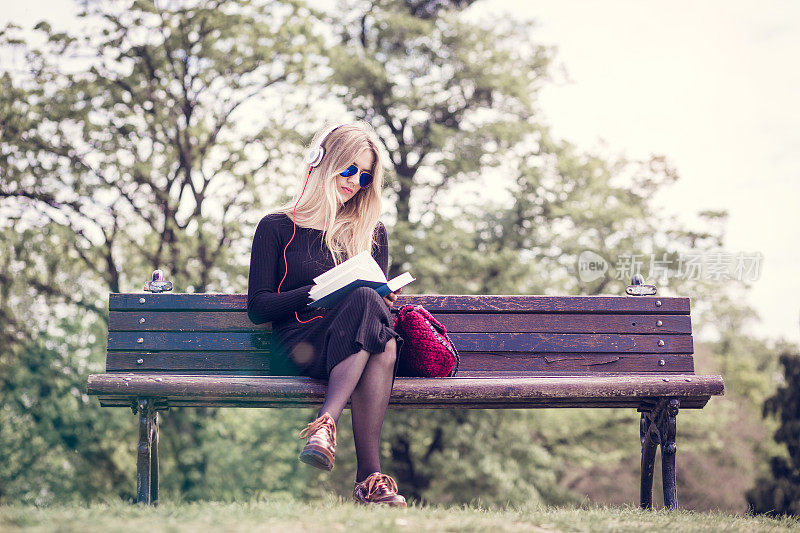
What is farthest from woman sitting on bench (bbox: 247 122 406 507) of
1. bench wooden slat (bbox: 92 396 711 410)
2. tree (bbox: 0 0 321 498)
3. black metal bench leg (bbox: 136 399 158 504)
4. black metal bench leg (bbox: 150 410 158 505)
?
tree (bbox: 0 0 321 498)

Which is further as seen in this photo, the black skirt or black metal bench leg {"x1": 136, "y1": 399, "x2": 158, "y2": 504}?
black metal bench leg {"x1": 136, "y1": 399, "x2": 158, "y2": 504}

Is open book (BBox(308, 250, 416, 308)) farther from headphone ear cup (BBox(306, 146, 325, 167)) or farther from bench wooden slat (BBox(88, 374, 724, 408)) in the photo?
headphone ear cup (BBox(306, 146, 325, 167))

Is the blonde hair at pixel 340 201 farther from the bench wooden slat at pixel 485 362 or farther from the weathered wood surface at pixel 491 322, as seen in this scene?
the bench wooden slat at pixel 485 362

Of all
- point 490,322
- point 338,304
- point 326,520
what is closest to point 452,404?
point 490,322

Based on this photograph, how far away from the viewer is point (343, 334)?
2977mm

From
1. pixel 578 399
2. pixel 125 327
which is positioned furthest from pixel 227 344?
pixel 578 399

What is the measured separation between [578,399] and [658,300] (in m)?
0.90

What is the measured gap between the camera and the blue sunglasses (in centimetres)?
362

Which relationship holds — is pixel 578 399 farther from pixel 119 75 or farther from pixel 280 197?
pixel 119 75

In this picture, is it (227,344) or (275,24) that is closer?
(227,344)

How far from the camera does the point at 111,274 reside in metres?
11.8

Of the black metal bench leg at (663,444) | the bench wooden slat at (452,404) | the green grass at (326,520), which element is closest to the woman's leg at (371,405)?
the green grass at (326,520)

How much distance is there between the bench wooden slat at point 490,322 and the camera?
3.87 metres

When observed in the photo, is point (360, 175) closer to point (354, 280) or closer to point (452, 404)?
point (354, 280)
